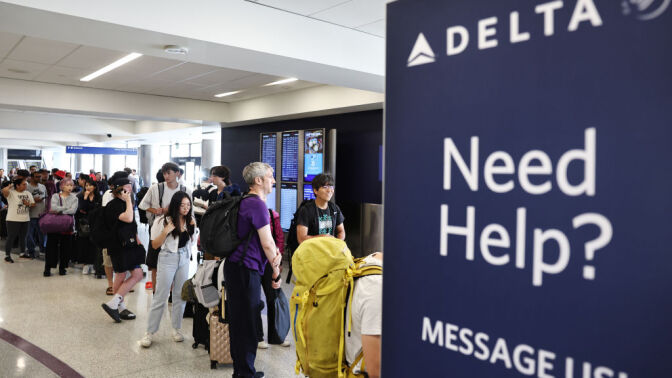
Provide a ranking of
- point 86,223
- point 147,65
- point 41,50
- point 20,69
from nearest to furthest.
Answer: point 41,50
point 147,65
point 86,223
point 20,69

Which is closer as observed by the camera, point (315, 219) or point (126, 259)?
point (315, 219)

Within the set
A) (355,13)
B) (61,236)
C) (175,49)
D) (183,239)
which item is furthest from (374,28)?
(61,236)

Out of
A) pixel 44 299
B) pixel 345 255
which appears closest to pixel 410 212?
pixel 345 255

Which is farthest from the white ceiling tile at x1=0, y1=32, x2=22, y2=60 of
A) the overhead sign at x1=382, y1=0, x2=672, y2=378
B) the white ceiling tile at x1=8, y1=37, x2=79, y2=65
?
the overhead sign at x1=382, y1=0, x2=672, y2=378

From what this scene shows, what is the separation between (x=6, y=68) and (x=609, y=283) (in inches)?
338

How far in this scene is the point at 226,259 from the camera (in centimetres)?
328

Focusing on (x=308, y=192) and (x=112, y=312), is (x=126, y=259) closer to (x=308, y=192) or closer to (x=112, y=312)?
(x=112, y=312)

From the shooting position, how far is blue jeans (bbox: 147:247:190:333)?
4.20 metres

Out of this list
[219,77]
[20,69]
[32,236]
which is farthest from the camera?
[32,236]

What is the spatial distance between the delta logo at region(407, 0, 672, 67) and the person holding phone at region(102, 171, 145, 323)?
462cm

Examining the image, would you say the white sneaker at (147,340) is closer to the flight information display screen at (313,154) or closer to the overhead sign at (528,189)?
the overhead sign at (528,189)

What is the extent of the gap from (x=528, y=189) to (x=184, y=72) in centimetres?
699

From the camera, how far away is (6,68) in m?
7.18

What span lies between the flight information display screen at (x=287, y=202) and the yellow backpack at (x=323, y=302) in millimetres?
6190
